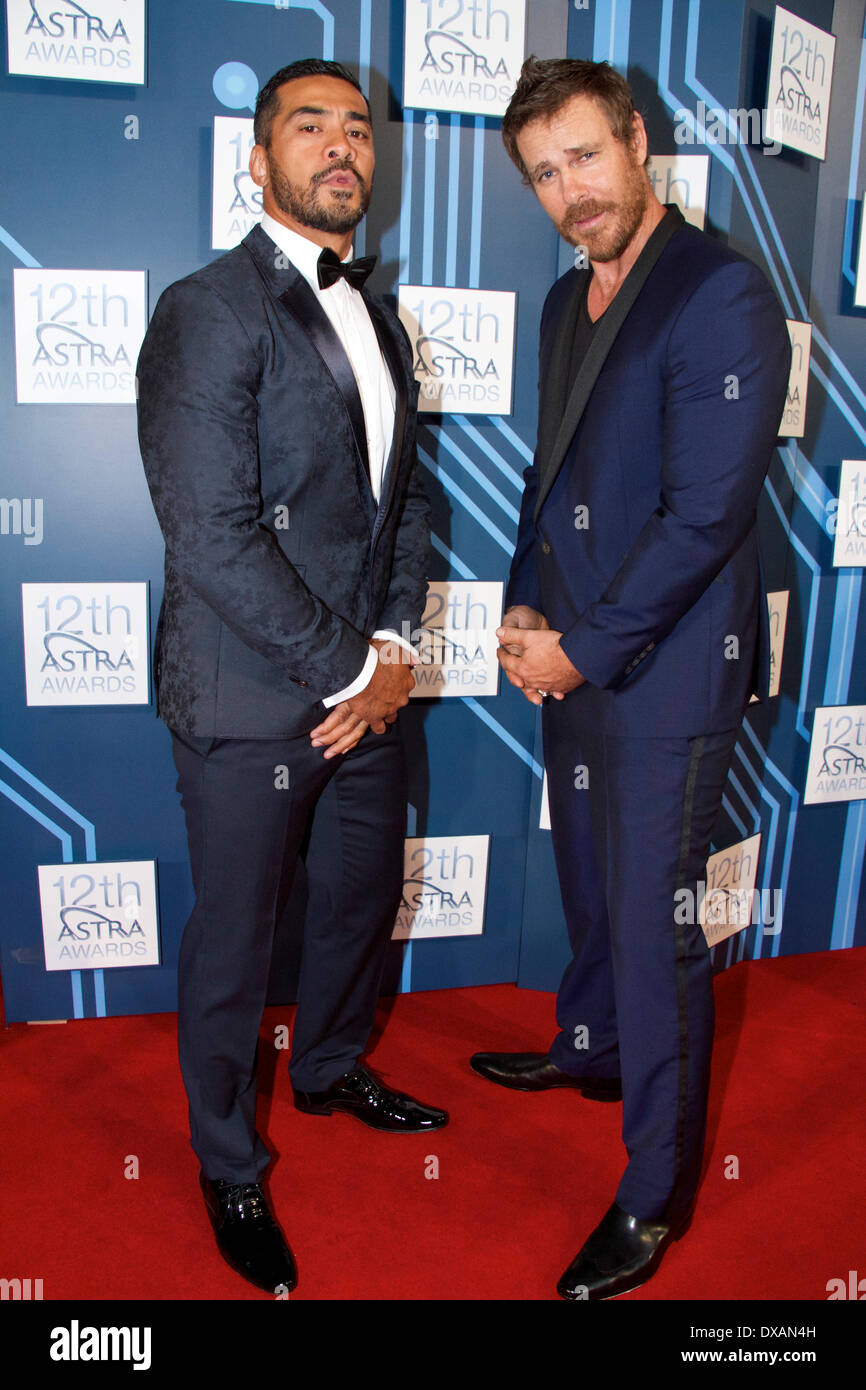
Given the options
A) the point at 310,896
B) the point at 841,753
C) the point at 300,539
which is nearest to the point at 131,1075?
the point at 310,896

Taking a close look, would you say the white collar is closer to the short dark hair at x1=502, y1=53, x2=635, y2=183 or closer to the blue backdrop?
the short dark hair at x1=502, y1=53, x2=635, y2=183

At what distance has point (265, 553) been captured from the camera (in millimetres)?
1754

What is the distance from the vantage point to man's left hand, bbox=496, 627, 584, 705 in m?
1.82

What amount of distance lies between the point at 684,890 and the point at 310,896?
0.85 metres

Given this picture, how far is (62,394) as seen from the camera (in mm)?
2426

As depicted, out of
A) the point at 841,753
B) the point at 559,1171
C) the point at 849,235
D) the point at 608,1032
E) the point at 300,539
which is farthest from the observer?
the point at 841,753

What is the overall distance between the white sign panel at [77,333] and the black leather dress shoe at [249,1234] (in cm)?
176

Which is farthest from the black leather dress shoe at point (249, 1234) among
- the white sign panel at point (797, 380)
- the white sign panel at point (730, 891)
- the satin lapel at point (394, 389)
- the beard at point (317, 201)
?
the white sign panel at point (797, 380)

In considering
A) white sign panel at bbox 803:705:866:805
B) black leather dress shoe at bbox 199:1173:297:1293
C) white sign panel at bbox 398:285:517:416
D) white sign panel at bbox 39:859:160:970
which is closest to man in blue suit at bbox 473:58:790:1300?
black leather dress shoe at bbox 199:1173:297:1293

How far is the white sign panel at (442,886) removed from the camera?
2.86 metres

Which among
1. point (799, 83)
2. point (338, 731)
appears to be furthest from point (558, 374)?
point (799, 83)

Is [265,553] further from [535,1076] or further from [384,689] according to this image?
[535,1076]

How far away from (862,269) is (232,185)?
1760mm
